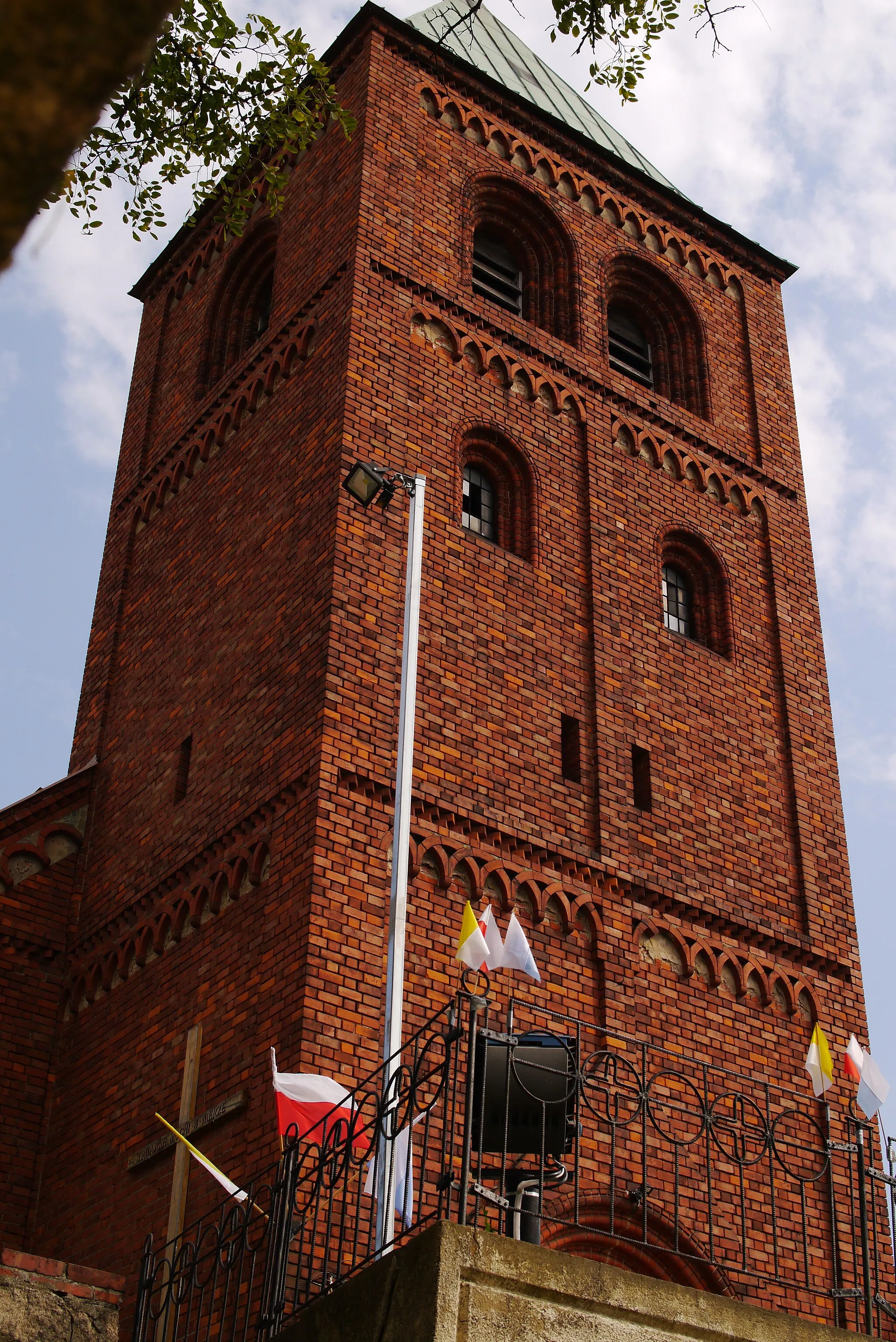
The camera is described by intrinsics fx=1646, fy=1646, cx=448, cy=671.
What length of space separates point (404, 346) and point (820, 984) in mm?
6639

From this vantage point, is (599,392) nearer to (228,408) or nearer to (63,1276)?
(228,408)

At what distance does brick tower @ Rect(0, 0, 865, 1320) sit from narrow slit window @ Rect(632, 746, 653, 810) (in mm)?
47

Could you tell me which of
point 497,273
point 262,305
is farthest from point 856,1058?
point 262,305

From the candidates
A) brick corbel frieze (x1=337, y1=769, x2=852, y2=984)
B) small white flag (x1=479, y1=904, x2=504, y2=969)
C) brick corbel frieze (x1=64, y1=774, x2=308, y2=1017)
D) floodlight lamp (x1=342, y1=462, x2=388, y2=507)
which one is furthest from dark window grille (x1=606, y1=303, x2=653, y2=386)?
small white flag (x1=479, y1=904, x2=504, y2=969)

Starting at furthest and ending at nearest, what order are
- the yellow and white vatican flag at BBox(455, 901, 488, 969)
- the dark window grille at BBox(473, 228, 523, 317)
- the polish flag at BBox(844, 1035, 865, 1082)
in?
the dark window grille at BBox(473, 228, 523, 317), the polish flag at BBox(844, 1035, 865, 1082), the yellow and white vatican flag at BBox(455, 901, 488, 969)

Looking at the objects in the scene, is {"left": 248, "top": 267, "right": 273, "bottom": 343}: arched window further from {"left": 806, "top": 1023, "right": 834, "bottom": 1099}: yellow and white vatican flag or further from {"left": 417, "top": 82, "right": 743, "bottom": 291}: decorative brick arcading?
{"left": 806, "top": 1023, "right": 834, "bottom": 1099}: yellow and white vatican flag

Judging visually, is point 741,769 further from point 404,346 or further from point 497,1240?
point 497,1240

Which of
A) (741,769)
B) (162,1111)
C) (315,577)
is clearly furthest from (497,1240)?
(741,769)

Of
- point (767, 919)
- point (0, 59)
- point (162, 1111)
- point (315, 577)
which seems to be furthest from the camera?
point (767, 919)

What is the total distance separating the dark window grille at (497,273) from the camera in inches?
660

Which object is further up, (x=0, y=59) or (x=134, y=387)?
(x=134, y=387)

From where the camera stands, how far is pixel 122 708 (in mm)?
15812

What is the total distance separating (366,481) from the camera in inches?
438

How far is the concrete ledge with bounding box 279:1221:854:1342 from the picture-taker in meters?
5.89
